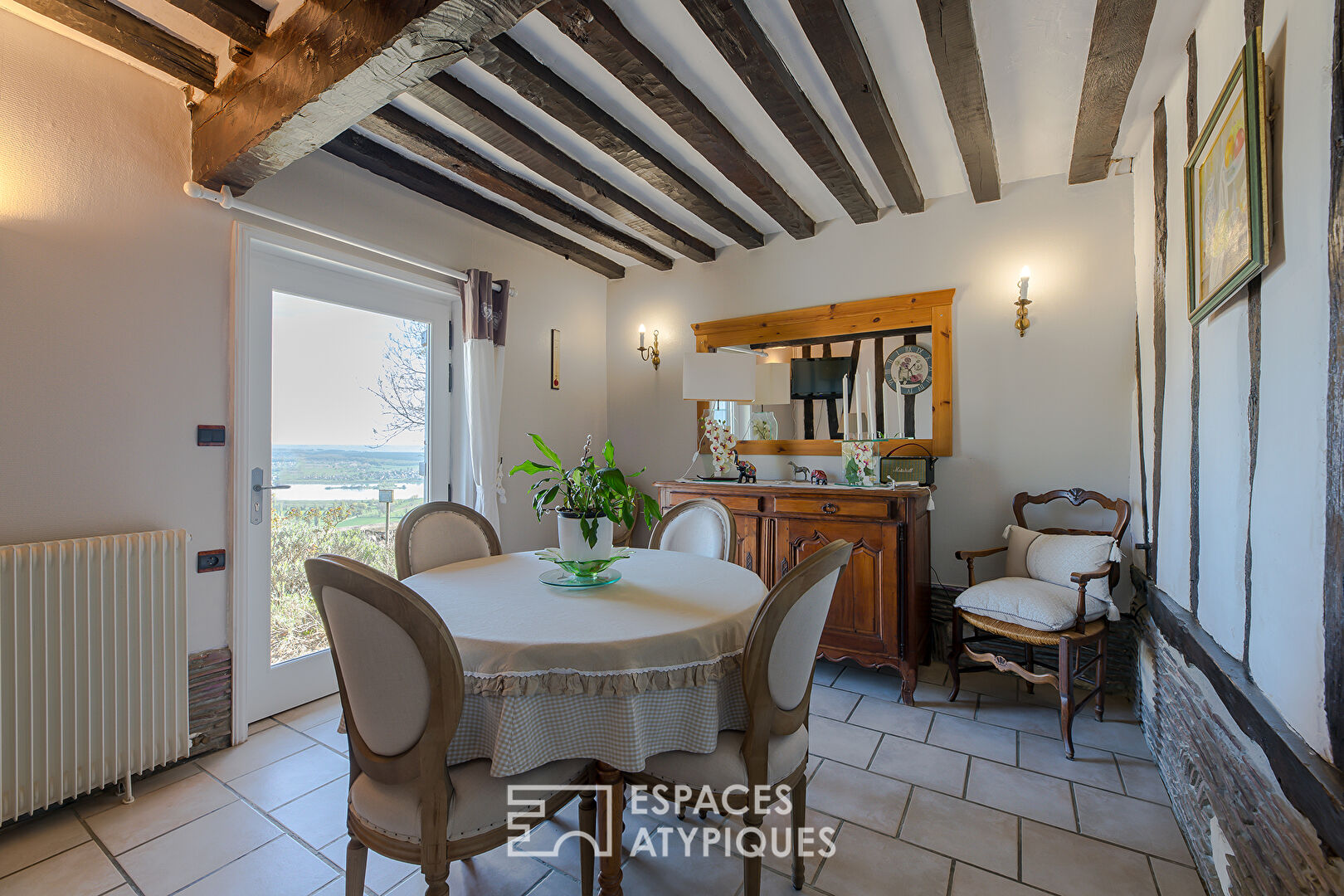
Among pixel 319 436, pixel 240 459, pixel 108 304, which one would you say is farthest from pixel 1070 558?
pixel 108 304

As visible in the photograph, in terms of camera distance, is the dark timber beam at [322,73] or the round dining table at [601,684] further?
the dark timber beam at [322,73]

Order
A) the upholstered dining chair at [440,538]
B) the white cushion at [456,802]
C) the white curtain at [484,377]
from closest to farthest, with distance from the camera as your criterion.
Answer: the white cushion at [456,802] → the upholstered dining chair at [440,538] → the white curtain at [484,377]

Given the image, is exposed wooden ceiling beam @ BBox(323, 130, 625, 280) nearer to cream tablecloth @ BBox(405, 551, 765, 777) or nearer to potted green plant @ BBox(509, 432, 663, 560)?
potted green plant @ BBox(509, 432, 663, 560)

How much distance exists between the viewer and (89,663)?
6.01 ft

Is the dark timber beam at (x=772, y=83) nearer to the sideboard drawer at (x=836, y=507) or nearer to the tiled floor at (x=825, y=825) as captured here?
the sideboard drawer at (x=836, y=507)

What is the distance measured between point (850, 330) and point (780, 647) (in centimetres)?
253

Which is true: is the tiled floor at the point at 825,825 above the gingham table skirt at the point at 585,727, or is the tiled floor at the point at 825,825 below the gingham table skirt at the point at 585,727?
below

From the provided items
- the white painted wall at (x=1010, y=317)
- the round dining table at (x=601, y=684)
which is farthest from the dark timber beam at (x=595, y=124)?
the round dining table at (x=601, y=684)

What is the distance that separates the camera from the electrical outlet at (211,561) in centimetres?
222

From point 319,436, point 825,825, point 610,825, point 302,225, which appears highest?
point 302,225

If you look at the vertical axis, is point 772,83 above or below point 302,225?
above

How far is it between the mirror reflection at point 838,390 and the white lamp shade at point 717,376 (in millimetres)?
270

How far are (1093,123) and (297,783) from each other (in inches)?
156

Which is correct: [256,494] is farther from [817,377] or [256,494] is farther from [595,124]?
[817,377]
